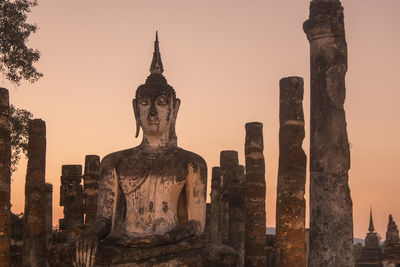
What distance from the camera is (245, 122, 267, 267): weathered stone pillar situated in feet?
64.5

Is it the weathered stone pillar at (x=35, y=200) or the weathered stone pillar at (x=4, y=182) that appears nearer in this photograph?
the weathered stone pillar at (x=4, y=182)

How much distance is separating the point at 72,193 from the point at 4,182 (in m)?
10.5

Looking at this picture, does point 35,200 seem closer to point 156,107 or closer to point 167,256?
point 156,107

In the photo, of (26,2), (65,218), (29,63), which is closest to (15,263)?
(65,218)

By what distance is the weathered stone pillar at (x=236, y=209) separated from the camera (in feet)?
78.5

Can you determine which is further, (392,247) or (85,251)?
(392,247)

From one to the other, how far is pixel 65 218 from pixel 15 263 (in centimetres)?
337

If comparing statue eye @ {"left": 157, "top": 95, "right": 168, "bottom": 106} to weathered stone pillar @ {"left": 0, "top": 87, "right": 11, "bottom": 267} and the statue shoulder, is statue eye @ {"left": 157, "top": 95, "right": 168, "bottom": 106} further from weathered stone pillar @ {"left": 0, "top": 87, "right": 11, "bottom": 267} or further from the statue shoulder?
weathered stone pillar @ {"left": 0, "top": 87, "right": 11, "bottom": 267}

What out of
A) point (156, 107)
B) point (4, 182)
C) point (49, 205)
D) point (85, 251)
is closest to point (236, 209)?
point (49, 205)

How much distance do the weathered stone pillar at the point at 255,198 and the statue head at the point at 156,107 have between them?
10.8m

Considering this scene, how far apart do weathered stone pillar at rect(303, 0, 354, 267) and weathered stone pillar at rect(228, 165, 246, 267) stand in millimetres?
12625

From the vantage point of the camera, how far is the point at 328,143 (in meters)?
11.1

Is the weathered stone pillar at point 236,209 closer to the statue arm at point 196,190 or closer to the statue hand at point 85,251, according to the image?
the statue arm at point 196,190

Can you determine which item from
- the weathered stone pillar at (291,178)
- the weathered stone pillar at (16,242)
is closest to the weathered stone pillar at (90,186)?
the weathered stone pillar at (16,242)
